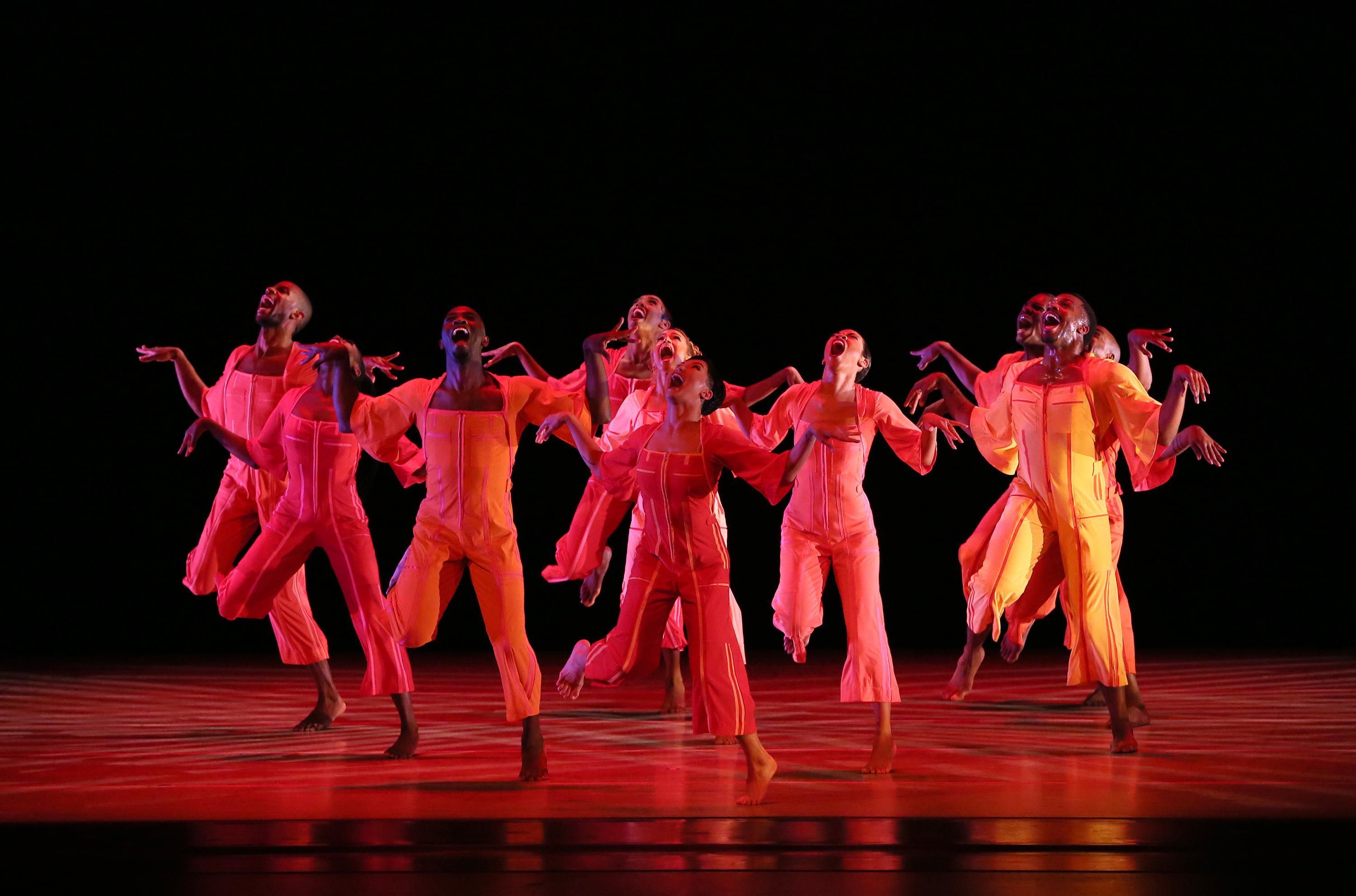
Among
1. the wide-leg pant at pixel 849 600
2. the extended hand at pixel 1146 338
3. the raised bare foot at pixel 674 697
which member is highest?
the extended hand at pixel 1146 338

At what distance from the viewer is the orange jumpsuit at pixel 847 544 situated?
4746 millimetres

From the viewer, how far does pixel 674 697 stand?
634 centimetres

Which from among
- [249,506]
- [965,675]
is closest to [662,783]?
[249,506]

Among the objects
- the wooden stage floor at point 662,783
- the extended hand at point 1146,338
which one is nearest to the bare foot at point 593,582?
the wooden stage floor at point 662,783

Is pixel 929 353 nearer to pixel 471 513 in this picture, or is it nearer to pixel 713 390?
pixel 713 390

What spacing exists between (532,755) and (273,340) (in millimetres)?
2291

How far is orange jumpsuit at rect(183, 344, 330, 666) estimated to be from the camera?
18.8 ft

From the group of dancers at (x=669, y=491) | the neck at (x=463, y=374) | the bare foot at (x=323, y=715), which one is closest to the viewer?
the group of dancers at (x=669, y=491)

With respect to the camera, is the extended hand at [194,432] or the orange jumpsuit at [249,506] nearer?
the extended hand at [194,432]

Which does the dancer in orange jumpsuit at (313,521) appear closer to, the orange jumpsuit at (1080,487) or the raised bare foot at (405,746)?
the raised bare foot at (405,746)

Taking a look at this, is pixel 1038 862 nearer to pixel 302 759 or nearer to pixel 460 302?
pixel 302 759

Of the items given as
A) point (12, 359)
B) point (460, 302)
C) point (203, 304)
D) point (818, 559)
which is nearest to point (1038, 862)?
point (818, 559)

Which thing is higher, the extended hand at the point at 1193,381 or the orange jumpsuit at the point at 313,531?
the extended hand at the point at 1193,381

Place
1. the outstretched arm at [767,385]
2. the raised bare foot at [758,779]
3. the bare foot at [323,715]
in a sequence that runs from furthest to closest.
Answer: the bare foot at [323,715] < the outstretched arm at [767,385] < the raised bare foot at [758,779]
